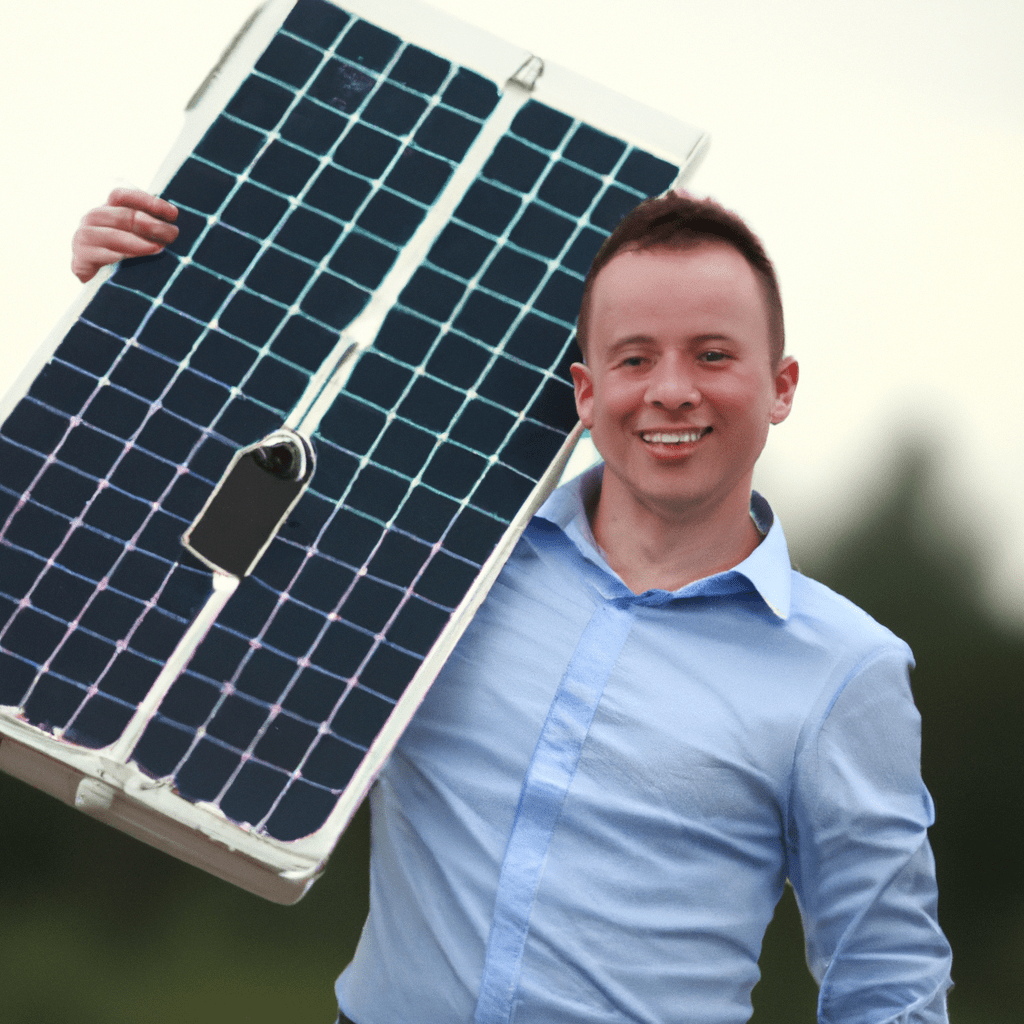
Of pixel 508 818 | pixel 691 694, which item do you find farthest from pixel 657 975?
pixel 691 694

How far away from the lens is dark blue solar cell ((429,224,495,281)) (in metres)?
2.35

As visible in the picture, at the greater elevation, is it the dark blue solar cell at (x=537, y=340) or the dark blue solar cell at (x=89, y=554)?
the dark blue solar cell at (x=537, y=340)

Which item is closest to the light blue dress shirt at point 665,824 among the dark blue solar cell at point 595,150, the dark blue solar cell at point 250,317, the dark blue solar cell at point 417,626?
the dark blue solar cell at point 417,626

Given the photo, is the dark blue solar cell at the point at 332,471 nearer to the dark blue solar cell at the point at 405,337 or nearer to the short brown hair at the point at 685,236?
the dark blue solar cell at the point at 405,337

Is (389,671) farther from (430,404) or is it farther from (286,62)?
(286,62)

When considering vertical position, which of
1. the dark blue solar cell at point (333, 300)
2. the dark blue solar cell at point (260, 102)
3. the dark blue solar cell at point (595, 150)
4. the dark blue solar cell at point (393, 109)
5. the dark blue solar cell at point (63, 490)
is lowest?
the dark blue solar cell at point (63, 490)

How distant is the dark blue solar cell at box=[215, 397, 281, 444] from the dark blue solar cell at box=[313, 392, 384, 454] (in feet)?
0.37

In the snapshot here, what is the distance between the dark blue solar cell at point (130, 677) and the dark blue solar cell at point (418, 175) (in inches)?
46.3

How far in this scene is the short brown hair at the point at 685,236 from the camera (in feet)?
7.16

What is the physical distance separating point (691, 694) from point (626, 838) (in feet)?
1.03

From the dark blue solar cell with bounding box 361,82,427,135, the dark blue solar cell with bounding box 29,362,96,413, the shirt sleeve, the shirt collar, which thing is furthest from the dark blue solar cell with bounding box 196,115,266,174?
the shirt sleeve

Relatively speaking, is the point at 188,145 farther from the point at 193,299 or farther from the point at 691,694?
the point at 691,694

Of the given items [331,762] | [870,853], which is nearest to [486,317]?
[331,762]

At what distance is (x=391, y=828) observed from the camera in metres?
2.26
